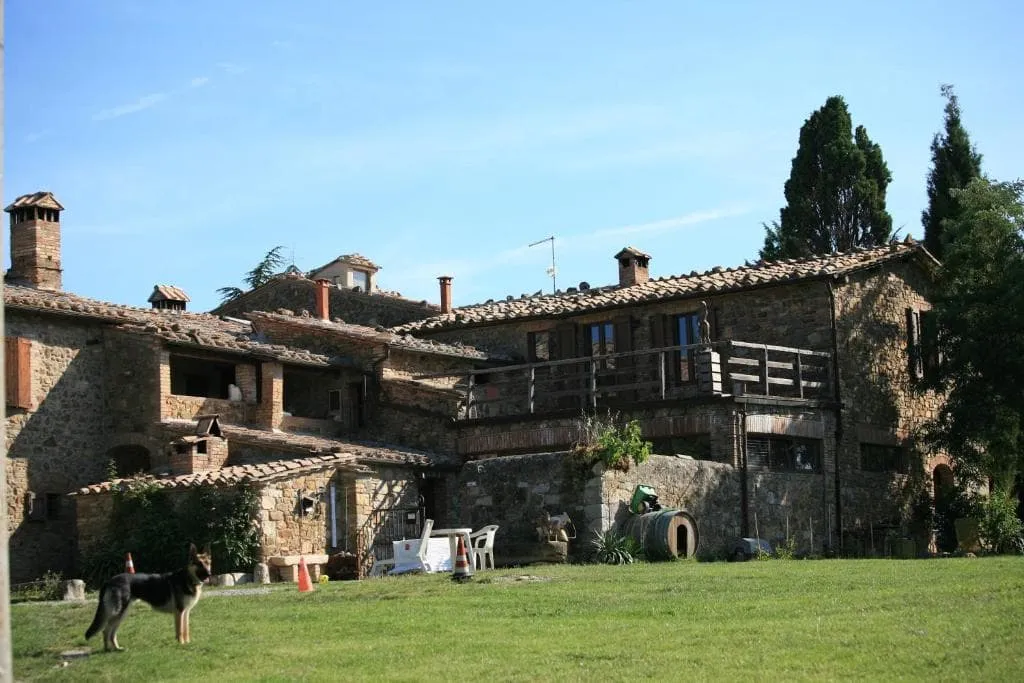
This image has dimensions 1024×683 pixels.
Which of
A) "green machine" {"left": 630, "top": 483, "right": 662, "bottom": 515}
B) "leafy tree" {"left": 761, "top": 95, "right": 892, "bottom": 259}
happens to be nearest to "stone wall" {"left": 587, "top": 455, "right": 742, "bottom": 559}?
"green machine" {"left": 630, "top": 483, "right": 662, "bottom": 515}

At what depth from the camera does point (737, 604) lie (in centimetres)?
1533

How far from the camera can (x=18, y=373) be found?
87.2ft

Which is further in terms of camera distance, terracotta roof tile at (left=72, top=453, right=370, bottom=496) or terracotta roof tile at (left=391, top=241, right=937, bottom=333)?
terracotta roof tile at (left=391, top=241, right=937, bottom=333)

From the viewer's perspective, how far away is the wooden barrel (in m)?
22.9

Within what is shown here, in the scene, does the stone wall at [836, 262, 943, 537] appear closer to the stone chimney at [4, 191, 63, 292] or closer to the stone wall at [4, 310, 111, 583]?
the stone wall at [4, 310, 111, 583]

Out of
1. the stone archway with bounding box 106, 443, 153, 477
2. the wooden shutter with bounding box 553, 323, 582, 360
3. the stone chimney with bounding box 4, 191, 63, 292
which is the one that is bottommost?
the stone archway with bounding box 106, 443, 153, 477

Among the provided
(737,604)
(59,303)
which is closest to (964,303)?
(737,604)

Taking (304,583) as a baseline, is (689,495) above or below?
above

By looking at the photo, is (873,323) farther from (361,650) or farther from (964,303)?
(361,650)

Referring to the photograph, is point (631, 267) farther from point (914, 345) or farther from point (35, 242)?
point (35, 242)

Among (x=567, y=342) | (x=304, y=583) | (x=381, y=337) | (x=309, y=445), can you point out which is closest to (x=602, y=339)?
(x=567, y=342)

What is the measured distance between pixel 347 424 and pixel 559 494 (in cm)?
863

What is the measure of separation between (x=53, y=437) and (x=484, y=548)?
9.41 metres

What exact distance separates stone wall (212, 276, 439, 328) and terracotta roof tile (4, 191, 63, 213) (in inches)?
386
